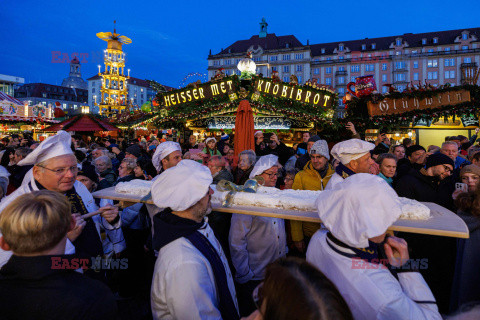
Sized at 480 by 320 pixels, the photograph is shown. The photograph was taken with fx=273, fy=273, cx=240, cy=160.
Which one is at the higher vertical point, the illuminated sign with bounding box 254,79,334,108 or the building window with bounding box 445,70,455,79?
the building window with bounding box 445,70,455,79

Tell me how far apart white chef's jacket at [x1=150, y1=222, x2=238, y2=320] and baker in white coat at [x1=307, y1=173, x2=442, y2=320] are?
693 mm

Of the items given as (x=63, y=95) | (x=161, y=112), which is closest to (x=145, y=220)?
(x=161, y=112)

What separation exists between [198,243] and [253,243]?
52.3 inches

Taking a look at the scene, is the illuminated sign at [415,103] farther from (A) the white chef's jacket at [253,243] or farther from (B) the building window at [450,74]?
(B) the building window at [450,74]

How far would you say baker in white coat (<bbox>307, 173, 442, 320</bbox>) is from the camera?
1.29 metres

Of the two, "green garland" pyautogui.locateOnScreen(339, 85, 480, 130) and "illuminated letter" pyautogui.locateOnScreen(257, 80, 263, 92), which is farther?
"illuminated letter" pyautogui.locateOnScreen(257, 80, 263, 92)

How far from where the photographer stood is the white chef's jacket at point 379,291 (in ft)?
4.13

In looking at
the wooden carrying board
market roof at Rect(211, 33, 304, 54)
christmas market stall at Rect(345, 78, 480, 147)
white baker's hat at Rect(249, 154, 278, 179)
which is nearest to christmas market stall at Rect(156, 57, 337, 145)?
christmas market stall at Rect(345, 78, 480, 147)

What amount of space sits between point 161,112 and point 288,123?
4.84 meters

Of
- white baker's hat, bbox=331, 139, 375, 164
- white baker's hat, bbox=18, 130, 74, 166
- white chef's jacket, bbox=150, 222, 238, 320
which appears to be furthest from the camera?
white baker's hat, bbox=331, 139, 375, 164

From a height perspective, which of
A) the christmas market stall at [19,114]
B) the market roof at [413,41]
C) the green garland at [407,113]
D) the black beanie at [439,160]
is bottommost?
the black beanie at [439,160]

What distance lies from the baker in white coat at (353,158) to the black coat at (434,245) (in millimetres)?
1050

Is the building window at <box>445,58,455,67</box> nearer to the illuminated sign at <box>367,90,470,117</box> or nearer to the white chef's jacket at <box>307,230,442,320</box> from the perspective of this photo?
the illuminated sign at <box>367,90,470,117</box>
